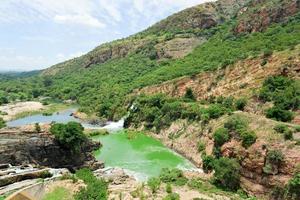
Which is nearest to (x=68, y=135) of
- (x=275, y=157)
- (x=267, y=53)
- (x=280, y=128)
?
(x=275, y=157)

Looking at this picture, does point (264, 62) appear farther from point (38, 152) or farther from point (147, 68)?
point (147, 68)

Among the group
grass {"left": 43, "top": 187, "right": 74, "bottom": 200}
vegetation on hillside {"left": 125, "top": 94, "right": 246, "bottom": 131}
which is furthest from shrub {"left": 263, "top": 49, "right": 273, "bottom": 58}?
grass {"left": 43, "top": 187, "right": 74, "bottom": 200}

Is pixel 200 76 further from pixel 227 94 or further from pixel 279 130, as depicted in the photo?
pixel 279 130

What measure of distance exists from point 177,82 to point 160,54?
47.4m

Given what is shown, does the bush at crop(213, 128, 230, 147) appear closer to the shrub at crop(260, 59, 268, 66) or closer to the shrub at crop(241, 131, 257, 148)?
the shrub at crop(241, 131, 257, 148)

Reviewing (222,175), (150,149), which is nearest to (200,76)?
(150,149)

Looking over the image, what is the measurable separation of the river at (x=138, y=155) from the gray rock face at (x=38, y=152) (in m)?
3.61

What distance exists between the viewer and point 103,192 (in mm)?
36094

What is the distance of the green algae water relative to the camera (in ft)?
163

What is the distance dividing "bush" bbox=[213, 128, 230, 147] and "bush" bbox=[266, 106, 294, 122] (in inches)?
275

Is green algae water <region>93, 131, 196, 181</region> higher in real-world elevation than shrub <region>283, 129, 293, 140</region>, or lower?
lower

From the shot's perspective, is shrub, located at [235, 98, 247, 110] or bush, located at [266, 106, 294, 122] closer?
bush, located at [266, 106, 294, 122]

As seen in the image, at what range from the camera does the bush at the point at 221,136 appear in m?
49.0

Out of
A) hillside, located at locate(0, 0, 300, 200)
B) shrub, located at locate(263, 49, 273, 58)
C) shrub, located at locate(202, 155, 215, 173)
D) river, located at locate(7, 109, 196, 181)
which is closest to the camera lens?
hillside, located at locate(0, 0, 300, 200)
